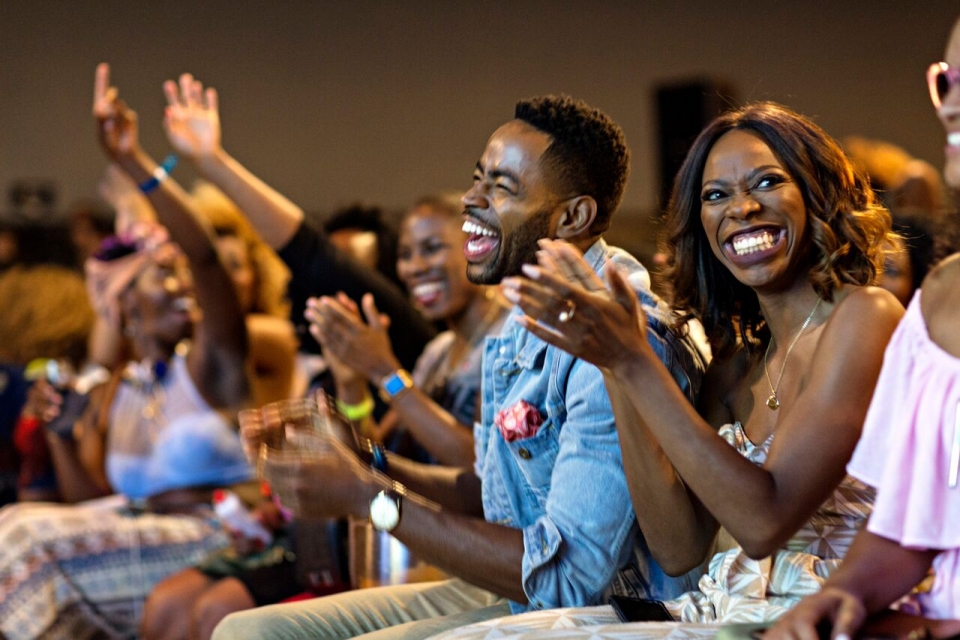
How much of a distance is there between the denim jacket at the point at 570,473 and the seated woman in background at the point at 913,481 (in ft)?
1.44

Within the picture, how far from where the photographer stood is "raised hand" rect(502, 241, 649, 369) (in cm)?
140

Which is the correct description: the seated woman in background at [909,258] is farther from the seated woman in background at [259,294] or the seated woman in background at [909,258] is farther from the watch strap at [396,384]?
the seated woman in background at [259,294]

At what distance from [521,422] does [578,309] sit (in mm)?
465

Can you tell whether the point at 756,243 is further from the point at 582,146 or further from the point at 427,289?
the point at 427,289

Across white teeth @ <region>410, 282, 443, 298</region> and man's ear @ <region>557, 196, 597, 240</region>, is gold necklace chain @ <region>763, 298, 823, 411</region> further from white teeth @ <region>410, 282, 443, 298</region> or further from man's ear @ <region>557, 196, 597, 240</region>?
white teeth @ <region>410, 282, 443, 298</region>

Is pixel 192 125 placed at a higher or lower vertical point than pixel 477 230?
higher

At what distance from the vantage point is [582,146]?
2010mm

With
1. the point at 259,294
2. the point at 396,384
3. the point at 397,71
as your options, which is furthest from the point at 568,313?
the point at 397,71

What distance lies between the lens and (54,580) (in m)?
3.01

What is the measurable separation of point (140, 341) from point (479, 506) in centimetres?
155

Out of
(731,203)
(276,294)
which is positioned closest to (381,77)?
(276,294)

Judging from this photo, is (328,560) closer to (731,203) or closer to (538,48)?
(731,203)

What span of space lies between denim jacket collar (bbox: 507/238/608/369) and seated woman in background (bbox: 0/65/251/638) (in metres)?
1.40

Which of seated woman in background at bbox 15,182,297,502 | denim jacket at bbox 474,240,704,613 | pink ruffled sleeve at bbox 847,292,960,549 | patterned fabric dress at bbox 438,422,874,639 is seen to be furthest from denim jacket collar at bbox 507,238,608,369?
seated woman in background at bbox 15,182,297,502
